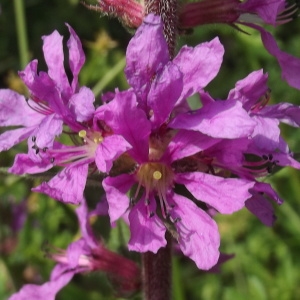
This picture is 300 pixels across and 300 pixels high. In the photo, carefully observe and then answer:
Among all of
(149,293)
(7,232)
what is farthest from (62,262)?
(7,232)

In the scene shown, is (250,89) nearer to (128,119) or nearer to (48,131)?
(128,119)

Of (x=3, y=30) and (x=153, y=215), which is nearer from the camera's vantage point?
(x=153, y=215)

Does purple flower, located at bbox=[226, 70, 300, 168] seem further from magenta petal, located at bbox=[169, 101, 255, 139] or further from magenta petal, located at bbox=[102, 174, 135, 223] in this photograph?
magenta petal, located at bbox=[102, 174, 135, 223]

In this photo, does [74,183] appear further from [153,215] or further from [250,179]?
[250,179]

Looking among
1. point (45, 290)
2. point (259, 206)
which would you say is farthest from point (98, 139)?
point (45, 290)

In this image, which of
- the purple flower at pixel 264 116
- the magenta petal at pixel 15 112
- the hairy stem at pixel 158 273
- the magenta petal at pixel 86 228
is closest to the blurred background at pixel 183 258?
the magenta petal at pixel 86 228
